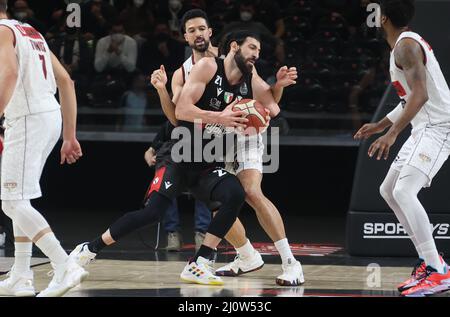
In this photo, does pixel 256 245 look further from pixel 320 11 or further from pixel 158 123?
pixel 320 11

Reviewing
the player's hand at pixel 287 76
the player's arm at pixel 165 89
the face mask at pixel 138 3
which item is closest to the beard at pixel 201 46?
the player's arm at pixel 165 89

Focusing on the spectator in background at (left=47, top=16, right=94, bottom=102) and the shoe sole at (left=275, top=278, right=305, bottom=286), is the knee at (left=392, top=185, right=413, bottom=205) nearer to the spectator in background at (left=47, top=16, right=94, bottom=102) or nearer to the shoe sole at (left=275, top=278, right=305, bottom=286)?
the shoe sole at (left=275, top=278, right=305, bottom=286)

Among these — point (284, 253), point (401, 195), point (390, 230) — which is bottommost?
point (390, 230)

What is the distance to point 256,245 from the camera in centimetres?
981

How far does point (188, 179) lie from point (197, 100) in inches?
21.6

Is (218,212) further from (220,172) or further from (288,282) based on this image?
(288,282)

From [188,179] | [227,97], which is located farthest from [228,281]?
[227,97]

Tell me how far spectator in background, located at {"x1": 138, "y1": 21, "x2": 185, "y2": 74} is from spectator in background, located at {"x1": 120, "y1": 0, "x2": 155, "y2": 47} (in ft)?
2.16

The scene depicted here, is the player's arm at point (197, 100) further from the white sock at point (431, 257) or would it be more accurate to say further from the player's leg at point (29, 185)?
the white sock at point (431, 257)

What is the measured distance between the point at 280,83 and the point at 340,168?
5308mm

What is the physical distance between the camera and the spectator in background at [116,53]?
13.4 meters

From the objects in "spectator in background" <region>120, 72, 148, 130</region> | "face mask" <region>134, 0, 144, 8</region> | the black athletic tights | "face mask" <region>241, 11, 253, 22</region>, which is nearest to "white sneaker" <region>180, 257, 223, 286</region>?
the black athletic tights

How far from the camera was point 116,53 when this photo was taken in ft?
44.5

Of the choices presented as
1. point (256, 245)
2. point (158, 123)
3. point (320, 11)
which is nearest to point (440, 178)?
point (256, 245)
